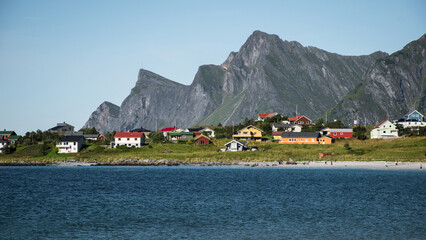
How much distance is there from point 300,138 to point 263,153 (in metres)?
17.7

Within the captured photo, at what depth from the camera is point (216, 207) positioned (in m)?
Answer: 43.2

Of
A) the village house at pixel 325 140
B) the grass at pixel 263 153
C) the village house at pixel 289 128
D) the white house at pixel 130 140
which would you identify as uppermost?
the village house at pixel 289 128

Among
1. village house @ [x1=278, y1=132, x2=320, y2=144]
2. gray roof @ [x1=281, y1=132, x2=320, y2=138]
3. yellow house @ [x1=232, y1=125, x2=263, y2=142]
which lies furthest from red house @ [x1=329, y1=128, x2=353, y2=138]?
yellow house @ [x1=232, y1=125, x2=263, y2=142]

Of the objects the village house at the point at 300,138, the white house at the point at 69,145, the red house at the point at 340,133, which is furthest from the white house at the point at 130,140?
the red house at the point at 340,133

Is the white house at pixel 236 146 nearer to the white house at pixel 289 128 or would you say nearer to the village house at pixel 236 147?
the village house at pixel 236 147

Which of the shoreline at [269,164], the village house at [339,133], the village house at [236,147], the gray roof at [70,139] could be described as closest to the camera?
the shoreline at [269,164]

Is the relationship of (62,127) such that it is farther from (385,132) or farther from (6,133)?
(385,132)

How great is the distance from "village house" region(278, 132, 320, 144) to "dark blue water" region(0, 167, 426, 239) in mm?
42504

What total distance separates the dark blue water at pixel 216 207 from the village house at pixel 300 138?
139ft

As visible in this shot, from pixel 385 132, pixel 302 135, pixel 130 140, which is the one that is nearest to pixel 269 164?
pixel 302 135

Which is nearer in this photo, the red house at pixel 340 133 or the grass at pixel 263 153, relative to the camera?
the grass at pixel 263 153

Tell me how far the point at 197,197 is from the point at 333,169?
42136mm

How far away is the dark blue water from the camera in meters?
32.1

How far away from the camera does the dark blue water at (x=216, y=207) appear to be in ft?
105
